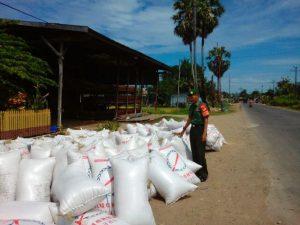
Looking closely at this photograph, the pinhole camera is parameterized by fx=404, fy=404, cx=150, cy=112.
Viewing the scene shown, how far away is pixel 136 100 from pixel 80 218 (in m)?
18.8

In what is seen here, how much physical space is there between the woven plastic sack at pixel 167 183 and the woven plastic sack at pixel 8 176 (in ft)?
5.12

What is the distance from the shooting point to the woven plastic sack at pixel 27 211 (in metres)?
3.18

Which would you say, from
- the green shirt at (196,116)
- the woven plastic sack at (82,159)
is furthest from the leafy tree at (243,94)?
the woven plastic sack at (82,159)

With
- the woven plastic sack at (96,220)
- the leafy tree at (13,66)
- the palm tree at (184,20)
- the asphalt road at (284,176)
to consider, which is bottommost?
the asphalt road at (284,176)

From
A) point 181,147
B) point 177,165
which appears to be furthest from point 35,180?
point 181,147

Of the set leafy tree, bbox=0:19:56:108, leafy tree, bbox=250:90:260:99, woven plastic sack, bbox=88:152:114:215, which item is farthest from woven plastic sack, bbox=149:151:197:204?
leafy tree, bbox=250:90:260:99

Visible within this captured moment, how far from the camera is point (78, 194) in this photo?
3.43m

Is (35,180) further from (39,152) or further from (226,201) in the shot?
(226,201)

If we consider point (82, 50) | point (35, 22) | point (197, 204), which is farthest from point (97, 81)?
point (197, 204)

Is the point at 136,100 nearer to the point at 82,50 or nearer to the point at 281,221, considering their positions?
the point at 82,50

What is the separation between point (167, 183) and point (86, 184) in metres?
1.40

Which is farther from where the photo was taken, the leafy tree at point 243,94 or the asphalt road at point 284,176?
the leafy tree at point 243,94

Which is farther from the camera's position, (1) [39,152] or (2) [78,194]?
(1) [39,152]

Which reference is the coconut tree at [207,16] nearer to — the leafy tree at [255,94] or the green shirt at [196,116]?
the green shirt at [196,116]
